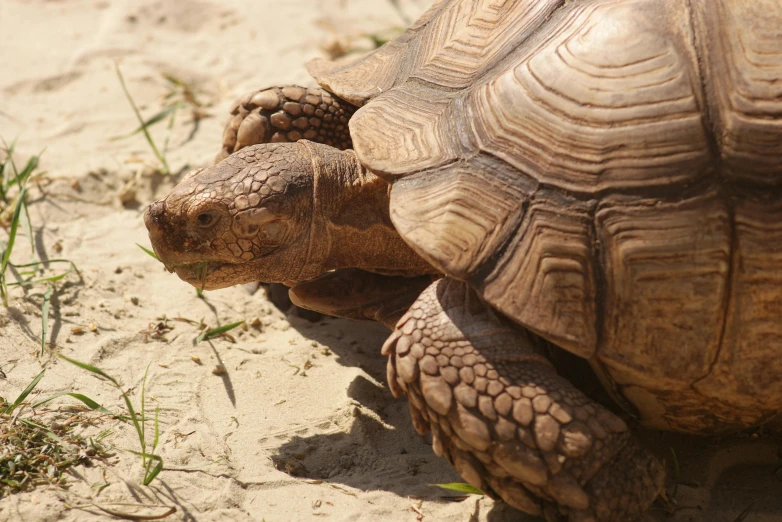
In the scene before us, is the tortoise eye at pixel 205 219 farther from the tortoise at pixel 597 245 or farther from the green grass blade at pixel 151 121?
the green grass blade at pixel 151 121

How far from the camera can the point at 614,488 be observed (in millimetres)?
2574

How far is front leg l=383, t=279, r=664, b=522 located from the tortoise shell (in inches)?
6.8

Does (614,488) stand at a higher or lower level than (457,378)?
lower

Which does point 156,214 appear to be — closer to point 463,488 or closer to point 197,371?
point 197,371

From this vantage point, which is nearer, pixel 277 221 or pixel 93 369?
pixel 93 369

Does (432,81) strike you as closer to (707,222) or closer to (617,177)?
(617,177)

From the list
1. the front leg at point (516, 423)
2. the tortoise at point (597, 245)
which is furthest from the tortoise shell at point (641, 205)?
the front leg at point (516, 423)

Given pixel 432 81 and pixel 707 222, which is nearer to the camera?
pixel 707 222

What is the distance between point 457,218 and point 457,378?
1.67 feet

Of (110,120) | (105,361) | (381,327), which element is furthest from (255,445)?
(110,120)

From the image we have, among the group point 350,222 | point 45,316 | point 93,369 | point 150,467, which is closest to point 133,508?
point 150,467

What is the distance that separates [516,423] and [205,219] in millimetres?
1404

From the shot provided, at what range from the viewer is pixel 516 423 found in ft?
8.39

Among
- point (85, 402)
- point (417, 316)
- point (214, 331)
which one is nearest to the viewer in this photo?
point (417, 316)
